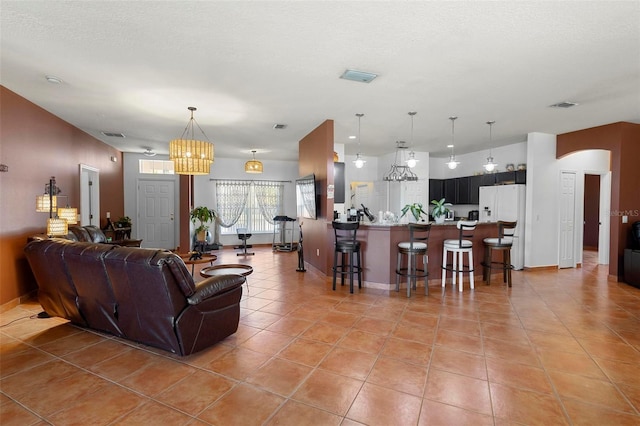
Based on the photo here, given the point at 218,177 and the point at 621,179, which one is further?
the point at 218,177

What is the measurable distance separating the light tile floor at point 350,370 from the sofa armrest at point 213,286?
0.54 metres

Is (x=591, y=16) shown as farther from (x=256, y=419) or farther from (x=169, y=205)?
(x=169, y=205)

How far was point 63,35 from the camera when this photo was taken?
2.57 metres

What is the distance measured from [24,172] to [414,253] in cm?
538

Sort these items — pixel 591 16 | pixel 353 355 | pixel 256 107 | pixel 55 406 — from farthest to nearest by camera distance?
pixel 256 107, pixel 353 355, pixel 591 16, pixel 55 406

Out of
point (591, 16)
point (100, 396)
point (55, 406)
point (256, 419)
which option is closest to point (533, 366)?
point (256, 419)

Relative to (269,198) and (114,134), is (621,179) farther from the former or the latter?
(114,134)

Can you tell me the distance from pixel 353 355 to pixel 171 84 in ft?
11.7

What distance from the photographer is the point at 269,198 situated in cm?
951

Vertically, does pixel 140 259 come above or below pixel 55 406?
above

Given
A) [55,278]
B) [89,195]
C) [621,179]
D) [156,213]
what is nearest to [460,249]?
[621,179]

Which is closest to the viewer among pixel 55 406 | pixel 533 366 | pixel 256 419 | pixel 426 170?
pixel 256 419

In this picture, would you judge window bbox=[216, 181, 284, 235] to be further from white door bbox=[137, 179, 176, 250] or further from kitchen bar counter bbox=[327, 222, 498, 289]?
Answer: kitchen bar counter bbox=[327, 222, 498, 289]

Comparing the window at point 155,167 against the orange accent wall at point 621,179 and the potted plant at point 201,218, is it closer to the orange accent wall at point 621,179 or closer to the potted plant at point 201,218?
the potted plant at point 201,218
